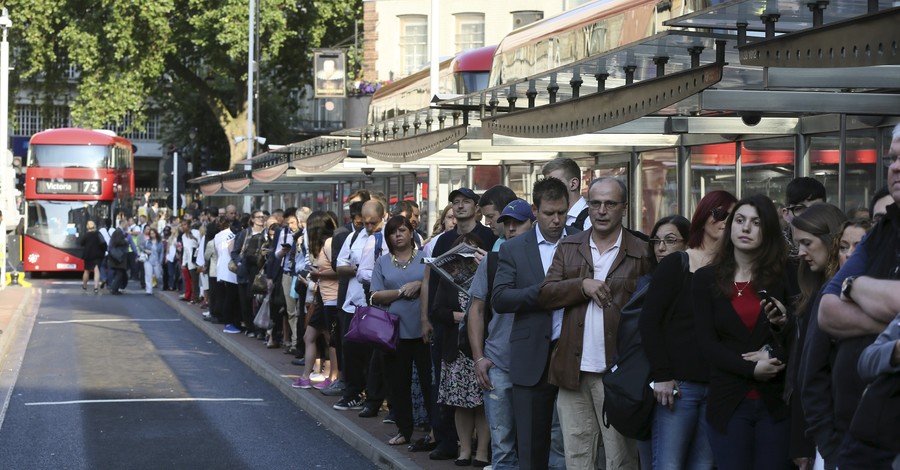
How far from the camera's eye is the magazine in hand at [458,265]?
27.6 feet

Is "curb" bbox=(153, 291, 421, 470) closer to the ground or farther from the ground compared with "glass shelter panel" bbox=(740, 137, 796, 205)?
closer to the ground

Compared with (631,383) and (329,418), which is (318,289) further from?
(631,383)

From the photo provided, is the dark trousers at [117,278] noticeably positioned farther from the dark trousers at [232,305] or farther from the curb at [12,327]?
the dark trousers at [232,305]

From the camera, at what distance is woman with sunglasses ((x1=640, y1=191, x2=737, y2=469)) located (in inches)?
236

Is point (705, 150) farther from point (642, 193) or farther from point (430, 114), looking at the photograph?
point (430, 114)

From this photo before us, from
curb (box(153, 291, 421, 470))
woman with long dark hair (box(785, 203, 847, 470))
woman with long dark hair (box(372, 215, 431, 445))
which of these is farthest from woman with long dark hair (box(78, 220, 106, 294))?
woman with long dark hair (box(785, 203, 847, 470))

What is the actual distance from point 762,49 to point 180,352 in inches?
541

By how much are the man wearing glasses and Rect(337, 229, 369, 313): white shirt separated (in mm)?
5022

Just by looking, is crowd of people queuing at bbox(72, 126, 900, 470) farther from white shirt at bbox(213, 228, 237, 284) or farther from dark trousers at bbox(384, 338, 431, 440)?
white shirt at bbox(213, 228, 237, 284)

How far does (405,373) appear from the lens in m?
10.2

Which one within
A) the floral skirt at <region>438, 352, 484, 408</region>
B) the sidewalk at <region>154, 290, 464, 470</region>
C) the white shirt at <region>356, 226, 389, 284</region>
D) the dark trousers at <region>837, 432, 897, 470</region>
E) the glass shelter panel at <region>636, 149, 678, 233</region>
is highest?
the glass shelter panel at <region>636, 149, 678, 233</region>

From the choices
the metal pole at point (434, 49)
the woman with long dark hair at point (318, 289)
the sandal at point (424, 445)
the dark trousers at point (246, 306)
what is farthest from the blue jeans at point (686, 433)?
the dark trousers at point (246, 306)

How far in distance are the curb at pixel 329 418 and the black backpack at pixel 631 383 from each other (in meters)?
3.11

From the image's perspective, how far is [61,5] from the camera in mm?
48062
